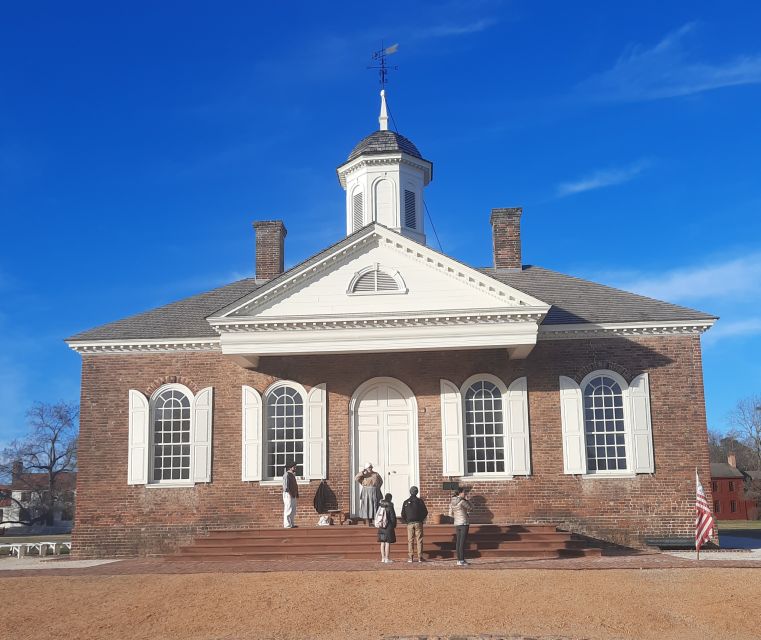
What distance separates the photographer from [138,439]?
20938mm

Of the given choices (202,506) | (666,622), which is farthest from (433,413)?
(666,622)

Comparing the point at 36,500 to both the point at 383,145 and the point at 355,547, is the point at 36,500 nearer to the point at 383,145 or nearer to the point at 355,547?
the point at 383,145

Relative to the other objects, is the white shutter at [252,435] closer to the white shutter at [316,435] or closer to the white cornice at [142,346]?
the white shutter at [316,435]

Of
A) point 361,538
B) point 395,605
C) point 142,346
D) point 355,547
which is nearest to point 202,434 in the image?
point 142,346

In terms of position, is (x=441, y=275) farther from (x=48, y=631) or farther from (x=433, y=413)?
(x=48, y=631)

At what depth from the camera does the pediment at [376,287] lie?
19188 millimetres

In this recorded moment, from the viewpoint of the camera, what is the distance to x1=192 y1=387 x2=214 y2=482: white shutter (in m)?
20.6

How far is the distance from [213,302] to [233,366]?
113 inches

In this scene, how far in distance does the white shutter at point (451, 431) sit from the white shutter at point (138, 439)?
7551 millimetres

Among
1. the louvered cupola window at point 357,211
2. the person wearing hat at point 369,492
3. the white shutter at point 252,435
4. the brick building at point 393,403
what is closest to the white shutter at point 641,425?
the brick building at point 393,403

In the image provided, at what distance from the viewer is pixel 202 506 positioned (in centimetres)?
2052

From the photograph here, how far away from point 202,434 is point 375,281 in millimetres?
5908

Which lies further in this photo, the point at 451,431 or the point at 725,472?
the point at 725,472

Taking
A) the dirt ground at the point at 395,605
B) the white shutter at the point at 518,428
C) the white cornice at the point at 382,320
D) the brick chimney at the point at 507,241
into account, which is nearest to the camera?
the dirt ground at the point at 395,605
